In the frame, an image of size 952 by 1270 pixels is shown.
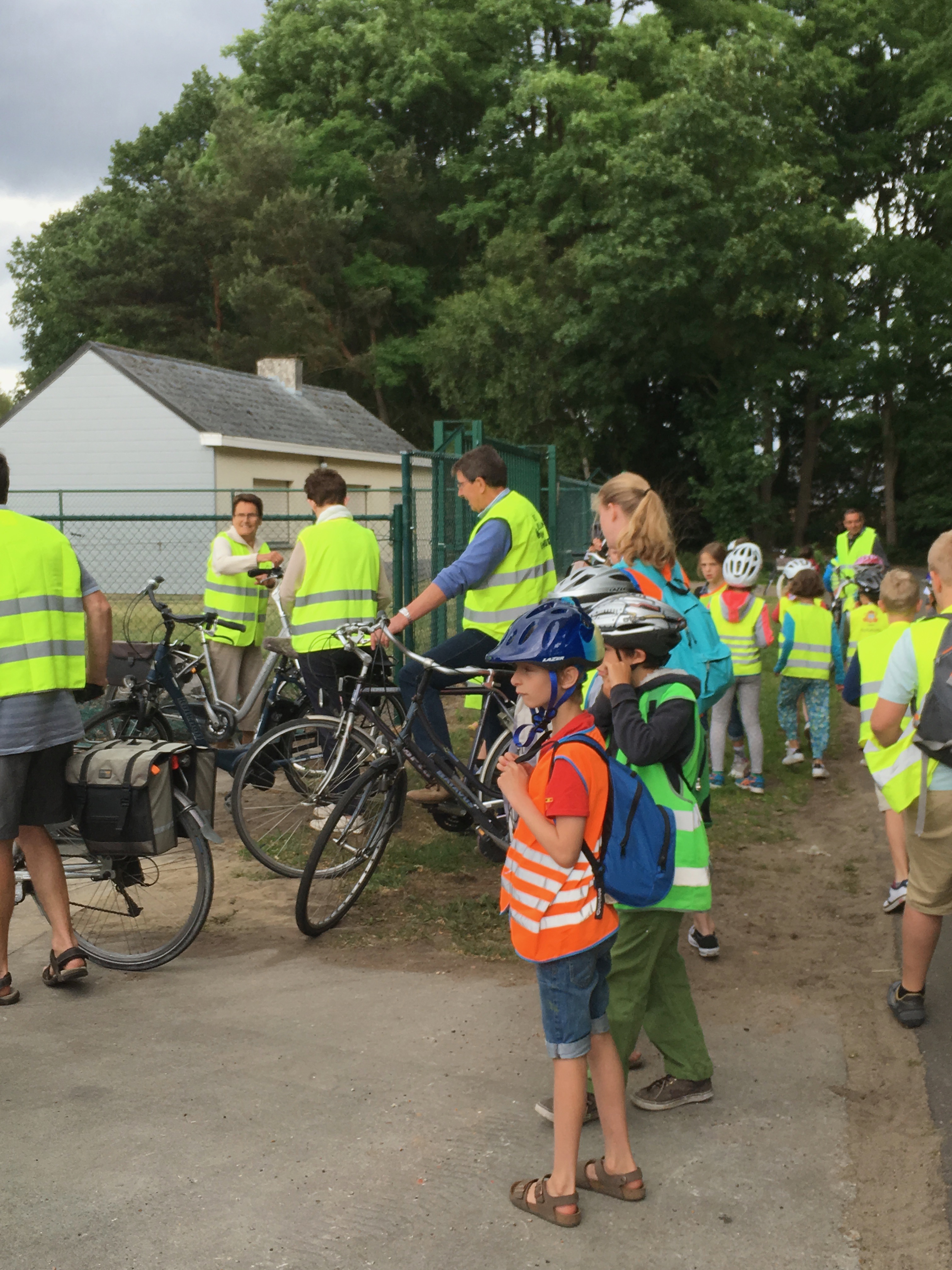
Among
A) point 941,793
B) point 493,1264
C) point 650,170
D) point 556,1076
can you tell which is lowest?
point 493,1264

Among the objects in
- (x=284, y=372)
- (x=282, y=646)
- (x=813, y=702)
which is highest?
(x=284, y=372)

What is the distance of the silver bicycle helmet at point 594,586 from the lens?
154 inches

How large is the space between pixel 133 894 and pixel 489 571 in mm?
2307

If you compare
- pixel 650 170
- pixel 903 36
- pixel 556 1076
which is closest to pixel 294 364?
pixel 650 170

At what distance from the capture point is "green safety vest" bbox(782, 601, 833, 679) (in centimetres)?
891

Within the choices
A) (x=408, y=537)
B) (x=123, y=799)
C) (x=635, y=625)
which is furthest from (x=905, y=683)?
(x=408, y=537)

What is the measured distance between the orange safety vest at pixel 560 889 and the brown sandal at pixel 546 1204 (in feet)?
2.07

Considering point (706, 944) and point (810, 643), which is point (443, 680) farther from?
point (810, 643)

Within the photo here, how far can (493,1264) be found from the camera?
10.0 ft

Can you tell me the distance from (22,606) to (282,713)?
2939mm

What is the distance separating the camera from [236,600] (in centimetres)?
845

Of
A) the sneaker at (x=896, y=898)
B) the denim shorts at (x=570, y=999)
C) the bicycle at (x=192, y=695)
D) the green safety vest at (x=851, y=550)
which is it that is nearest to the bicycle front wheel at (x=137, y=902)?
the bicycle at (x=192, y=695)

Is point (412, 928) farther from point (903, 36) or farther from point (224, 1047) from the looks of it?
point (903, 36)

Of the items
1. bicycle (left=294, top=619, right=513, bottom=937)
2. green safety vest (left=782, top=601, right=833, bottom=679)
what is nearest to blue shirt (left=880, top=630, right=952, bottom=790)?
bicycle (left=294, top=619, right=513, bottom=937)
